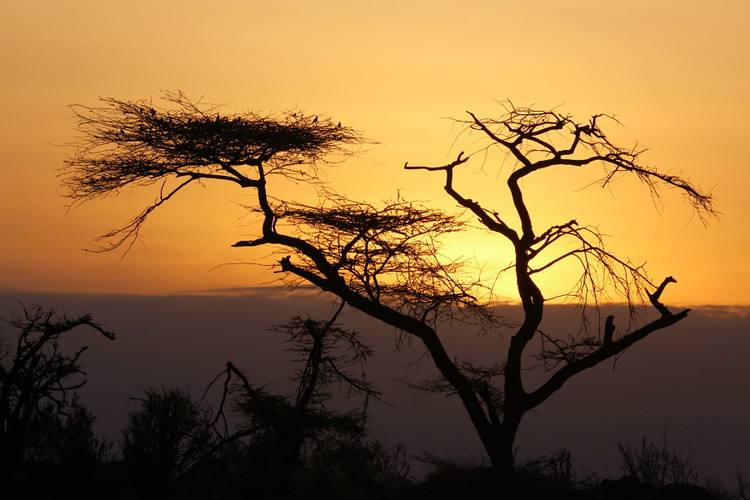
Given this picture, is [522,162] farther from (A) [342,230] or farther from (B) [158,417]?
(B) [158,417]

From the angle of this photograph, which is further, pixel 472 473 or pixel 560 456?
pixel 560 456

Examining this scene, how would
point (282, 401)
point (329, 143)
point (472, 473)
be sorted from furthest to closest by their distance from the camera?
point (329, 143)
point (282, 401)
point (472, 473)

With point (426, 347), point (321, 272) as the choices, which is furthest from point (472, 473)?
point (321, 272)

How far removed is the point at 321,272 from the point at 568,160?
510 cm

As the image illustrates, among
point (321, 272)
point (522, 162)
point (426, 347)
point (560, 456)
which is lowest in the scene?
point (560, 456)

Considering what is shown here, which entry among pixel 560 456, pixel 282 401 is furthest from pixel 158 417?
pixel 560 456

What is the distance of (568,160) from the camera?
19.4m

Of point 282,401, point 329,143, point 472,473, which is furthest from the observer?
point 329,143

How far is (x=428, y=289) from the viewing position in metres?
19.5

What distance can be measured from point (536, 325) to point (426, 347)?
2.16m

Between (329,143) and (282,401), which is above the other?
(329,143)

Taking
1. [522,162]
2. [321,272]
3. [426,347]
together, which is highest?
[522,162]

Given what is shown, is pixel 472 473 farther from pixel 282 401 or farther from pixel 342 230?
pixel 342 230

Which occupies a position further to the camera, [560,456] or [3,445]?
[560,456]
